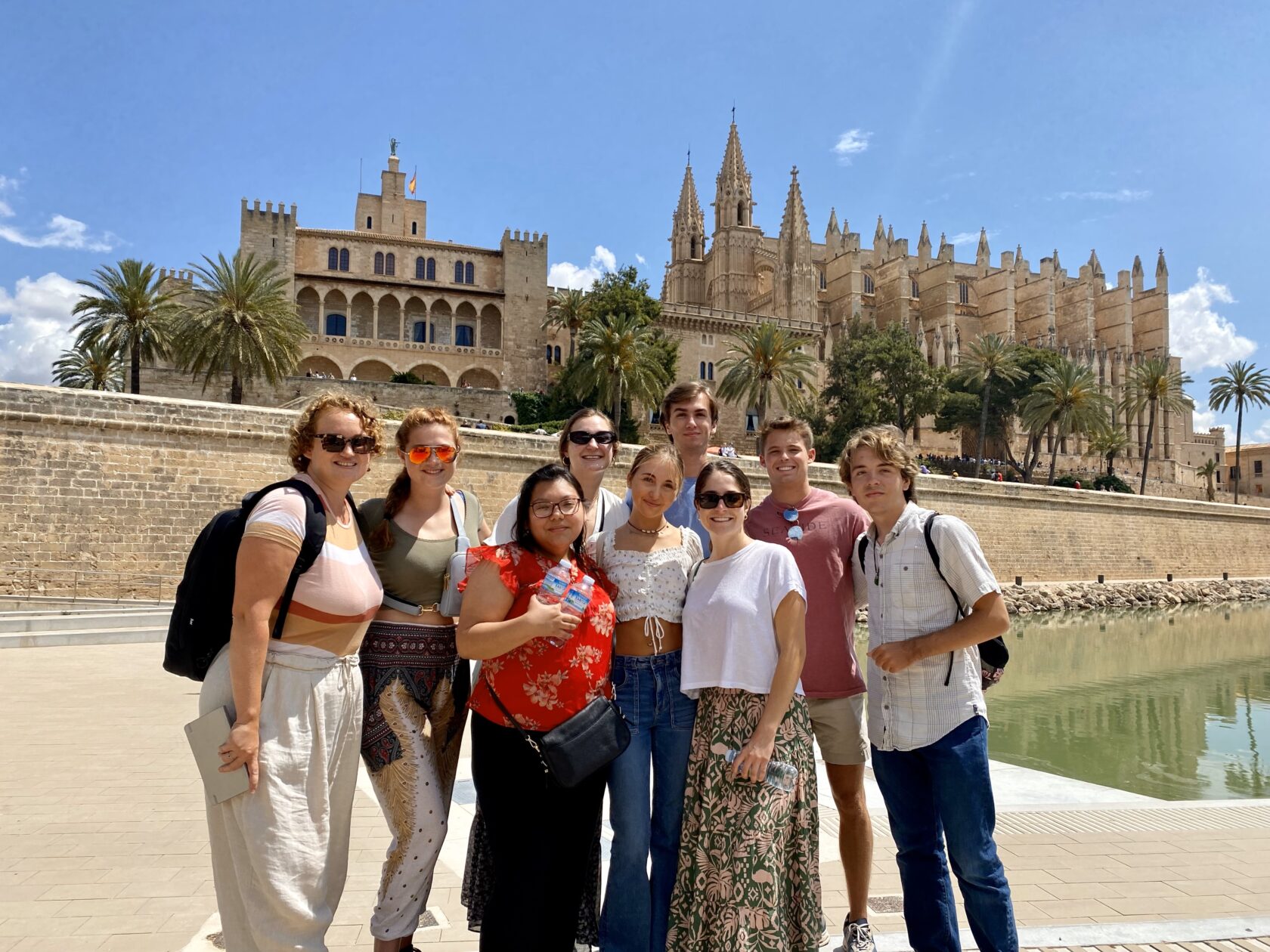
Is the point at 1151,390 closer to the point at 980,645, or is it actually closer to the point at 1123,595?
the point at 1123,595

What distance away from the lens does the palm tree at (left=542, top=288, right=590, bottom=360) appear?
136ft

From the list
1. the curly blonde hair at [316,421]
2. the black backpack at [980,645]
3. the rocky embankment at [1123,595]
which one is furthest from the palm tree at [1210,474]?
the curly blonde hair at [316,421]

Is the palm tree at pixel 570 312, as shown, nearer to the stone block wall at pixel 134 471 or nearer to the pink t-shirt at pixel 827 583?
the stone block wall at pixel 134 471

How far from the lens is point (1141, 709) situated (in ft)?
39.1

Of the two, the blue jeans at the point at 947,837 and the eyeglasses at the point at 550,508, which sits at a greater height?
the eyeglasses at the point at 550,508

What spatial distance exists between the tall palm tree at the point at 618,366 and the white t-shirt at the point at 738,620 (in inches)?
1271

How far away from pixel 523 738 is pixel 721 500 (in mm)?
1158

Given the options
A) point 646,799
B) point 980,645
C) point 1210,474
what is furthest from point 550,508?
point 1210,474

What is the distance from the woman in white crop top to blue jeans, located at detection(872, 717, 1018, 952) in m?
0.92

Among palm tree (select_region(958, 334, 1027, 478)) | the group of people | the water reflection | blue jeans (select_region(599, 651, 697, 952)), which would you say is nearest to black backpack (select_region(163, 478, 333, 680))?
the group of people

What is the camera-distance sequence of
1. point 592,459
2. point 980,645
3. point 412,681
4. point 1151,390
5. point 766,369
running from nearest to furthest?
point 412,681 → point 980,645 → point 592,459 → point 766,369 → point 1151,390

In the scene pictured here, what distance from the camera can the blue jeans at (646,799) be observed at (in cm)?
300

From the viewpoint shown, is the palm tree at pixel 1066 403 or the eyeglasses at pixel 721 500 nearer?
the eyeglasses at pixel 721 500

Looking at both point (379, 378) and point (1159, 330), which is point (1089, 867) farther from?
point (1159, 330)
